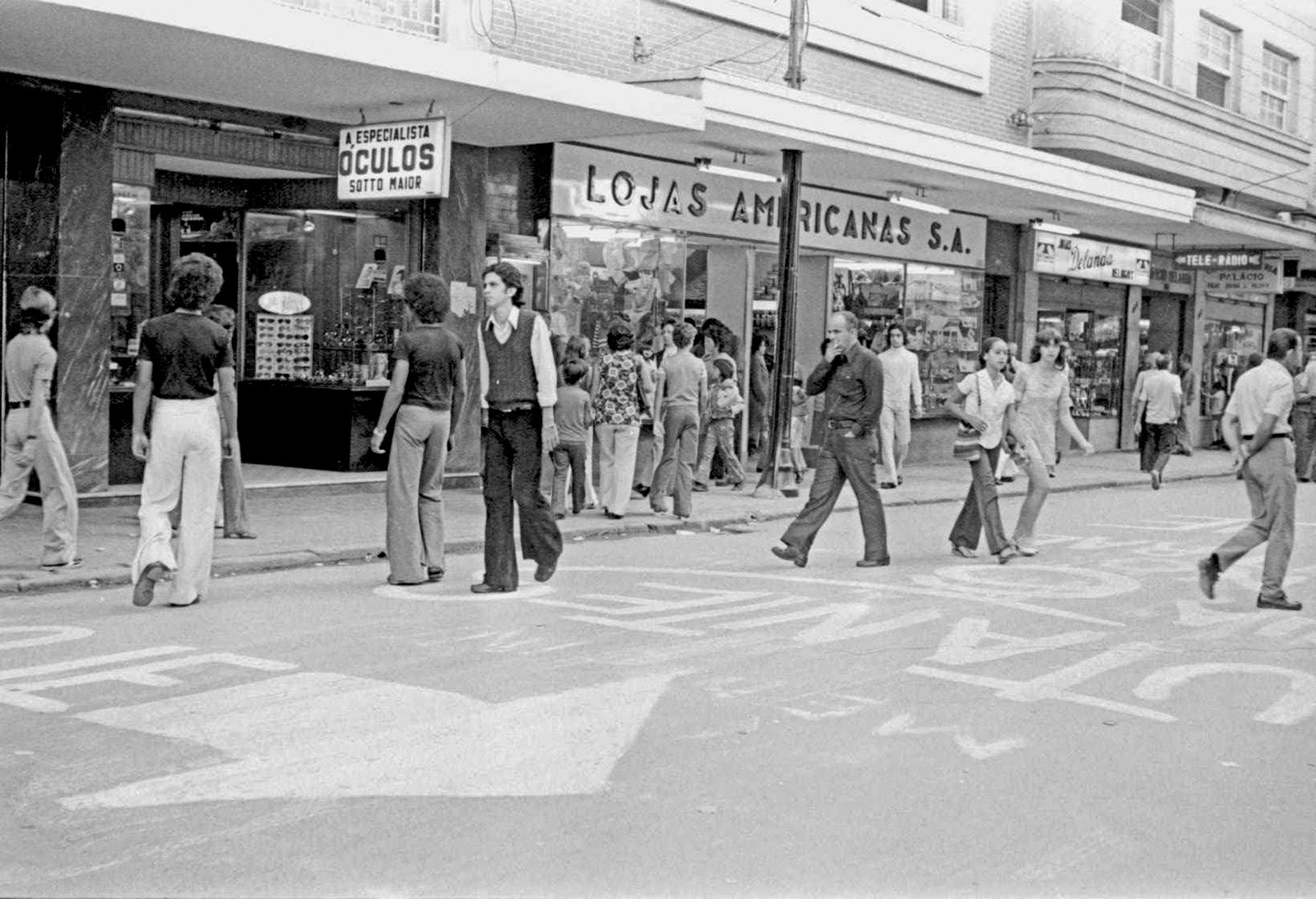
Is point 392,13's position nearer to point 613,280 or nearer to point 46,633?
point 613,280

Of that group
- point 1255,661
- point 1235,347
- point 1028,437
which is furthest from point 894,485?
point 1235,347

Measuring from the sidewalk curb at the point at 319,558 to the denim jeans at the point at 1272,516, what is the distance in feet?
17.4

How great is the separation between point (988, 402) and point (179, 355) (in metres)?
6.19

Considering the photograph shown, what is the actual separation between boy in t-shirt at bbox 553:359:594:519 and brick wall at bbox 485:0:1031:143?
3.59m

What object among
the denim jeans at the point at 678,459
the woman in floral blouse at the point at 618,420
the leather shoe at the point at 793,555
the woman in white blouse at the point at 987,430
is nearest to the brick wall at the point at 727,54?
the woman in floral blouse at the point at 618,420

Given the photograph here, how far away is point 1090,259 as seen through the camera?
26938 mm

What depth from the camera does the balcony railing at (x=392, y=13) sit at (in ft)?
47.3

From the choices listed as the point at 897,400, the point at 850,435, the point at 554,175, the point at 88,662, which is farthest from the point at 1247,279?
the point at 88,662

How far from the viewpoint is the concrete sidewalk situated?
1045cm

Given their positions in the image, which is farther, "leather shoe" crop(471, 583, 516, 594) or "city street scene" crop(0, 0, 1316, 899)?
"leather shoe" crop(471, 583, 516, 594)

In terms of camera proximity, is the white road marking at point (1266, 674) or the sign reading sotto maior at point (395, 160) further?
the sign reading sotto maior at point (395, 160)

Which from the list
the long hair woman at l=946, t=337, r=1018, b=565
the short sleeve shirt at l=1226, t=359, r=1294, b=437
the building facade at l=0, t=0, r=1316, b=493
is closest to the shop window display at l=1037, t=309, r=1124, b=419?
the building facade at l=0, t=0, r=1316, b=493

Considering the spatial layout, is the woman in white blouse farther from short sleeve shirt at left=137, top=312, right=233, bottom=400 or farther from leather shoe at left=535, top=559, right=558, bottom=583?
short sleeve shirt at left=137, top=312, right=233, bottom=400

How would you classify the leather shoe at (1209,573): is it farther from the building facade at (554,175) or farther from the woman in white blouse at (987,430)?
the building facade at (554,175)
